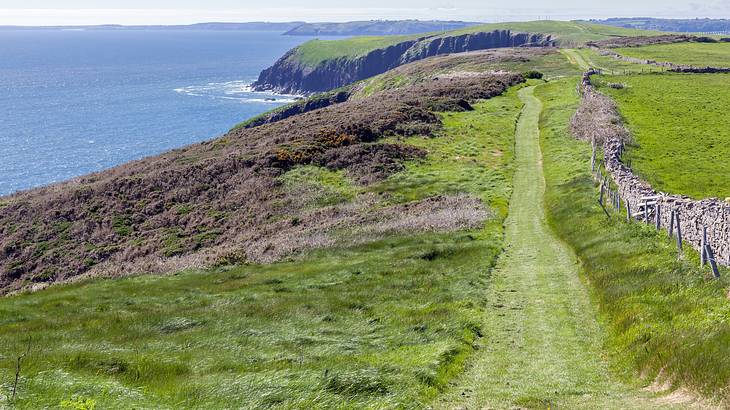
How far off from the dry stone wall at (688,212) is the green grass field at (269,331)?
24.6 feet

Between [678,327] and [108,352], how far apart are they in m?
16.8

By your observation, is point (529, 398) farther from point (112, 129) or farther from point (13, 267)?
point (112, 129)

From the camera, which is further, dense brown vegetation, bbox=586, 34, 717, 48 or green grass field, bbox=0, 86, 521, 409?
dense brown vegetation, bbox=586, 34, 717, 48

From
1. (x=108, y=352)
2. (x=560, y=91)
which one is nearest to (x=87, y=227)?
(x=108, y=352)

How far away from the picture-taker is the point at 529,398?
14836 millimetres

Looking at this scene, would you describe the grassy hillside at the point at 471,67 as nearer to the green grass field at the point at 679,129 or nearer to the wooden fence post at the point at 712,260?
the green grass field at the point at 679,129

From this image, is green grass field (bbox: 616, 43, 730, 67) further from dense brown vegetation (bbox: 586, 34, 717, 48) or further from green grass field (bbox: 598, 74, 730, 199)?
green grass field (bbox: 598, 74, 730, 199)

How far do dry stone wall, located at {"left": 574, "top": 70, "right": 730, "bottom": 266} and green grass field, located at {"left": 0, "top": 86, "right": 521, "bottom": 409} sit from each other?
24.6 ft

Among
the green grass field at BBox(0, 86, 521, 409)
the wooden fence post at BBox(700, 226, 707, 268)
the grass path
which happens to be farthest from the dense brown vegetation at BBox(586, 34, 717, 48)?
the wooden fence post at BBox(700, 226, 707, 268)

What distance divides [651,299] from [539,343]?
177 inches

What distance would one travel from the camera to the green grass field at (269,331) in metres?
14.4

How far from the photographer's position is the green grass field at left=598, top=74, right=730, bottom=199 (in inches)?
1718

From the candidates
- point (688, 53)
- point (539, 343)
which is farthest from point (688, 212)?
point (688, 53)

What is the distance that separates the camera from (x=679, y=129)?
60.3 metres
